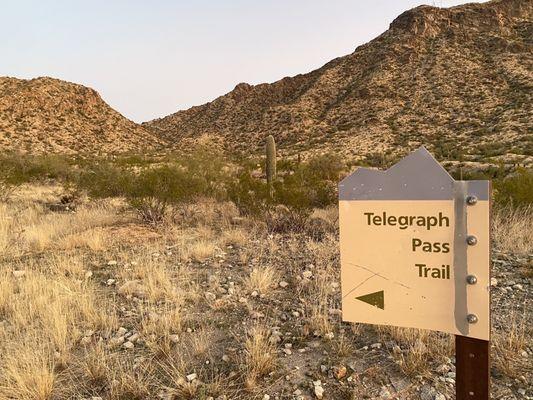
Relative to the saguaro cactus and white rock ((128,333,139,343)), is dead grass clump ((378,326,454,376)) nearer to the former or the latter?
white rock ((128,333,139,343))

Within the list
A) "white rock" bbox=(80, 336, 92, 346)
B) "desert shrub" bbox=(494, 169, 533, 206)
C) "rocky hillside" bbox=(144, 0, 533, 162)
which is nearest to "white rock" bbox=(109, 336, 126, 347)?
"white rock" bbox=(80, 336, 92, 346)

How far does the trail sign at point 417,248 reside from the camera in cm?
186

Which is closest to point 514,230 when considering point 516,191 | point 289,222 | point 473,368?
point 516,191

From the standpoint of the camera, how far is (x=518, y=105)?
35.2 m

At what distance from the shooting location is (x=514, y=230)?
6.39 meters

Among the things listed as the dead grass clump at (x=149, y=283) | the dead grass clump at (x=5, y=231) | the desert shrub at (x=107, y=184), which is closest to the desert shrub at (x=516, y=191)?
the dead grass clump at (x=149, y=283)

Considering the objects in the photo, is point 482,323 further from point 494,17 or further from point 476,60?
point 494,17

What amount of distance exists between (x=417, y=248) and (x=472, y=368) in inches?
23.9

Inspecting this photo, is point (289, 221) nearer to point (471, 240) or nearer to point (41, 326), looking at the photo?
point (41, 326)

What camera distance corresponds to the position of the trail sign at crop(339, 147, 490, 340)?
6.09 ft

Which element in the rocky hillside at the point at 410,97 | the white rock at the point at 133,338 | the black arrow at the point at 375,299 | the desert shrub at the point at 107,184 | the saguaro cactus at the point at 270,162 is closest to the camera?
the black arrow at the point at 375,299

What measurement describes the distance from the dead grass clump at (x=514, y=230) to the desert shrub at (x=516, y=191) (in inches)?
8.5

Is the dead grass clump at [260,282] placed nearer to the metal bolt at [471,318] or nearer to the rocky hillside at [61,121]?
the metal bolt at [471,318]

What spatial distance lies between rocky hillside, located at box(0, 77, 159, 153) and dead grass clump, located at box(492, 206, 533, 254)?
119 feet
